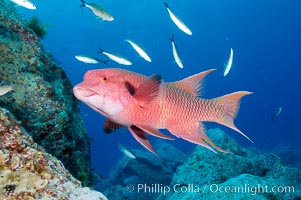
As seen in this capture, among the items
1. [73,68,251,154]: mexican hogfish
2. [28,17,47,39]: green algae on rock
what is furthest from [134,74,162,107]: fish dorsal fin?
[28,17,47,39]: green algae on rock

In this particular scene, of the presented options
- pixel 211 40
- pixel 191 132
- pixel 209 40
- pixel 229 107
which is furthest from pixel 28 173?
pixel 211 40

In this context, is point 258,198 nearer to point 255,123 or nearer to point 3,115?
point 3,115

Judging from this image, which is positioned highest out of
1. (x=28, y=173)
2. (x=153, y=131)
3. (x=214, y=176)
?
(x=153, y=131)

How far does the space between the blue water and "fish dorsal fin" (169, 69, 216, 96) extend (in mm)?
90035

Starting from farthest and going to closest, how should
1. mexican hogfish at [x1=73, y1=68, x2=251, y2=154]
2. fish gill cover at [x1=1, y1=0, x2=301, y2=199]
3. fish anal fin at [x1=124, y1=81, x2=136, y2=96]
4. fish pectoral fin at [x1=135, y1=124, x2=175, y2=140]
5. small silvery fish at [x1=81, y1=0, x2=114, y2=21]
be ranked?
1. fish gill cover at [x1=1, y1=0, x2=301, y2=199]
2. small silvery fish at [x1=81, y1=0, x2=114, y2=21]
3. fish anal fin at [x1=124, y1=81, x2=136, y2=96]
4. mexican hogfish at [x1=73, y1=68, x2=251, y2=154]
5. fish pectoral fin at [x1=135, y1=124, x2=175, y2=140]

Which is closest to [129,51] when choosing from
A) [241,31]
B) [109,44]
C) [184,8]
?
[109,44]

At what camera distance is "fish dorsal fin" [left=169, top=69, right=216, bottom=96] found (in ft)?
9.84

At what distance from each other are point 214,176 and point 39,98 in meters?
4.46

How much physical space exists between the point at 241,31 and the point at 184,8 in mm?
29966

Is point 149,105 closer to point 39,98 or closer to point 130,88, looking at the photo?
point 130,88

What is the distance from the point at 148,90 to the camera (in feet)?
7.92

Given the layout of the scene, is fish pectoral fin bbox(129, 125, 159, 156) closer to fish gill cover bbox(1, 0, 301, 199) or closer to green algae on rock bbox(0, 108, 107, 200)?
green algae on rock bbox(0, 108, 107, 200)

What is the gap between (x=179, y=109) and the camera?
8.80 ft

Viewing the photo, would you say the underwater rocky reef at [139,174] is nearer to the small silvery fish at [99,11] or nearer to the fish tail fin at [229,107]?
the small silvery fish at [99,11]
